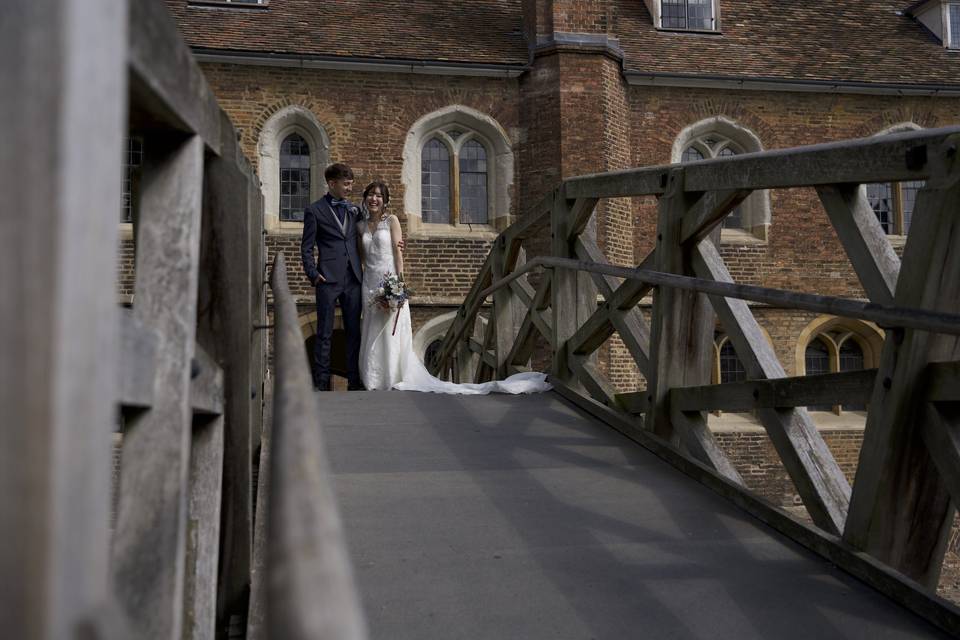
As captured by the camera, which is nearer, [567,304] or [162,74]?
[162,74]

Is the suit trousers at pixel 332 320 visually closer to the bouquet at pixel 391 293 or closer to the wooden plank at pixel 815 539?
the bouquet at pixel 391 293

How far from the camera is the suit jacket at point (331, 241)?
7246 mm

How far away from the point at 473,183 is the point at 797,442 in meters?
12.8

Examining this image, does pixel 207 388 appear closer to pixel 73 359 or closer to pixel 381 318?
pixel 73 359

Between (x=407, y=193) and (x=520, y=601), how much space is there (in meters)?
12.9

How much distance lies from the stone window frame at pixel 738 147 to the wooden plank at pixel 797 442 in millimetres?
12839

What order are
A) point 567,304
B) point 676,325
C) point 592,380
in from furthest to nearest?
point 567,304 < point 592,380 < point 676,325

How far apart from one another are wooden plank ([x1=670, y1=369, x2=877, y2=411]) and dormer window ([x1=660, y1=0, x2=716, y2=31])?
1470cm

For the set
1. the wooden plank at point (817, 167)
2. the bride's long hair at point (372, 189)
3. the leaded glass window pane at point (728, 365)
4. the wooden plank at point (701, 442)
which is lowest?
the leaded glass window pane at point (728, 365)

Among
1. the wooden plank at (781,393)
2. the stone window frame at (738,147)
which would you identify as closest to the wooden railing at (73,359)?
the wooden plank at (781,393)

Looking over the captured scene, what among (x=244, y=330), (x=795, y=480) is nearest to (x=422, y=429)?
(x=795, y=480)

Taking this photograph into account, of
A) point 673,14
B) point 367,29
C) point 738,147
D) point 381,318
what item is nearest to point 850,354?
point 738,147

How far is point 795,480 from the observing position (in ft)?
11.2

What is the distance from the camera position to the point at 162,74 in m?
1.62
